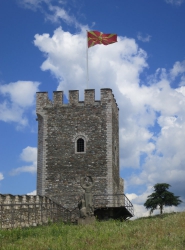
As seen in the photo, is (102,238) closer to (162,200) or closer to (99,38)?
(99,38)

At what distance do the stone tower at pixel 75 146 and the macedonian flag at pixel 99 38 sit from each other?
325 centimetres

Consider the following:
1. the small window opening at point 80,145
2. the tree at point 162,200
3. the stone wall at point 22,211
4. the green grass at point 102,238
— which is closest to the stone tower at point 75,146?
the small window opening at point 80,145

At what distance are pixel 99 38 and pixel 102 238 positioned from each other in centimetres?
1952

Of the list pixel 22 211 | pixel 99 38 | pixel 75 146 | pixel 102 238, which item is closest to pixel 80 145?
pixel 75 146

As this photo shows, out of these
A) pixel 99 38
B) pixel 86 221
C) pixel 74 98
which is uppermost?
pixel 99 38

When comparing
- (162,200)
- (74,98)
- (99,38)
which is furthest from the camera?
(162,200)

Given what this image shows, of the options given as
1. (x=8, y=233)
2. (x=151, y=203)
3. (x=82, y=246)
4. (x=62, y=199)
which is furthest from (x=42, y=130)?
(x=82, y=246)

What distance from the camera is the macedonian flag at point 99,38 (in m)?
31.7

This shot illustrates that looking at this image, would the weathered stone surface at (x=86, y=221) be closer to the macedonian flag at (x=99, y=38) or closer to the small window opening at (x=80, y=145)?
the small window opening at (x=80, y=145)

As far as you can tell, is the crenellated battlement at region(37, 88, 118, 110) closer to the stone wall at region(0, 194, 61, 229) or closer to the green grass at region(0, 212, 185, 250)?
the stone wall at region(0, 194, 61, 229)

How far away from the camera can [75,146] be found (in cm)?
3078

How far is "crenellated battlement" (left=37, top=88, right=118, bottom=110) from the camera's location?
103 feet

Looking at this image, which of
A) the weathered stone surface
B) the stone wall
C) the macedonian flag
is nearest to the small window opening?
the stone wall

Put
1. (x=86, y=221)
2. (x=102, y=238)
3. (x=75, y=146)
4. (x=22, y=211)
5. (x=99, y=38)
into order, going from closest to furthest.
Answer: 1. (x=102, y=238)
2. (x=86, y=221)
3. (x=22, y=211)
4. (x=75, y=146)
5. (x=99, y=38)
